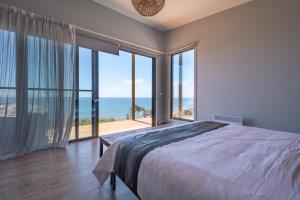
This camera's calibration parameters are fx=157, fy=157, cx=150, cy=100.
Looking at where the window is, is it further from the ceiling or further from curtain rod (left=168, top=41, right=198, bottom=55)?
the ceiling

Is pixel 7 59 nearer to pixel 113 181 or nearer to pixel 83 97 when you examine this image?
pixel 83 97

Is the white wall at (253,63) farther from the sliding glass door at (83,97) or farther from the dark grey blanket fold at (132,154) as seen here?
the sliding glass door at (83,97)

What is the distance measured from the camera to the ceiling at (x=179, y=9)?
3.13 meters

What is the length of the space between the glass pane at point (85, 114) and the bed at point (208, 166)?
6.61ft

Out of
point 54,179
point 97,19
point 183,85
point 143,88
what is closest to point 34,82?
point 54,179

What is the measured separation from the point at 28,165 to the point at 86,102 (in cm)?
148

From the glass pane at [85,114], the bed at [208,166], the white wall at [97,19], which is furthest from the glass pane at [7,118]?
the bed at [208,166]

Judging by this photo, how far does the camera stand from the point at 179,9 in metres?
3.39

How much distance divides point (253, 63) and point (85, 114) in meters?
3.50

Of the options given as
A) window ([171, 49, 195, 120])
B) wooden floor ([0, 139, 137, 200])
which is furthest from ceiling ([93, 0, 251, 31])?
wooden floor ([0, 139, 137, 200])

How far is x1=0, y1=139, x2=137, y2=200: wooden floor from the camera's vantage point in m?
1.56

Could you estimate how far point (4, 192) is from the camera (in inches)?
62.1

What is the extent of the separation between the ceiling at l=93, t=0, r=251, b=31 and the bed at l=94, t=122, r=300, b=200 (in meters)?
2.78

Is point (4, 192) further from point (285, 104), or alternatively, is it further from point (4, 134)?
point (285, 104)
